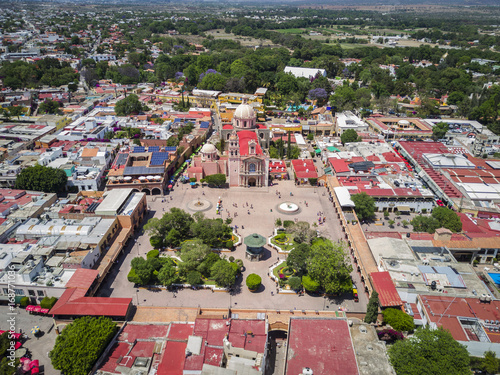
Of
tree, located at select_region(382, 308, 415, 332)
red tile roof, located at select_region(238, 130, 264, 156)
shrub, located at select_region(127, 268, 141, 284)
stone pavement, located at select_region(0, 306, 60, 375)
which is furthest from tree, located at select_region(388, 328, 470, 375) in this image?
red tile roof, located at select_region(238, 130, 264, 156)

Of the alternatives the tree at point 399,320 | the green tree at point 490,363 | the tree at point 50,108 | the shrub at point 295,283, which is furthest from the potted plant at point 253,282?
the tree at point 50,108

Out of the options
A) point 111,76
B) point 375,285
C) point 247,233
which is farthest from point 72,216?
point 111,76

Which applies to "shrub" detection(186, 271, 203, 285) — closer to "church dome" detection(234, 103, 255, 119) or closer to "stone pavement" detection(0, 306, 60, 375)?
"stone pavement" detection(0, 306, 60, 375)

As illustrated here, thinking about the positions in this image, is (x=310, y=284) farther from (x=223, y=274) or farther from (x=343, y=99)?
(x=343, y=99)

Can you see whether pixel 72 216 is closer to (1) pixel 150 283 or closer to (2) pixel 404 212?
(1) pixel 150 283

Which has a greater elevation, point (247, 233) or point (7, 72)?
point (7, 72)
